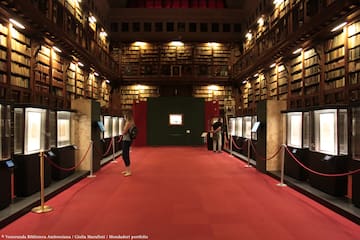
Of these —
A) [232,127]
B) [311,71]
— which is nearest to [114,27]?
[232,127]

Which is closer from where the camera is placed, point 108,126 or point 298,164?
point 298,164

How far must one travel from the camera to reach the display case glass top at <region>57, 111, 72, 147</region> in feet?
20.9

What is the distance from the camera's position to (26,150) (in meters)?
4.69

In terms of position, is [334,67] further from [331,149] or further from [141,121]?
[141,121]

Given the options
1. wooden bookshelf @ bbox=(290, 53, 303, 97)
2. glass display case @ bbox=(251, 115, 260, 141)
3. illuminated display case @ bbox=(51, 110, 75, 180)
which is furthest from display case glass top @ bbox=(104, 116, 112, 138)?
wooden bookshelf @ bbox=(290, 53, 303, 97)

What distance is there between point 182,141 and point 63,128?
9.78 m

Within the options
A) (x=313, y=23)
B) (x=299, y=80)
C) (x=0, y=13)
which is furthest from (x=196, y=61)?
(x=0, y=13)

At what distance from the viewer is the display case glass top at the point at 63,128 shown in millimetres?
6359

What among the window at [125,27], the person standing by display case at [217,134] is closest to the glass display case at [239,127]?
the person standing by display case at [217,134]

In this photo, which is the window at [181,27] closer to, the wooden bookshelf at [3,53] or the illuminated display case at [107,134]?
the illuminated display case at [107,134]

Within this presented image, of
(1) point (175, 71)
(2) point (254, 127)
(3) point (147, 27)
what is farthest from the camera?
(3) point (147, 27)

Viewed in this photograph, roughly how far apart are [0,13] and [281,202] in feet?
23.7

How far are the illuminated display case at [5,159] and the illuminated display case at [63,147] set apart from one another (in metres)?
1.52

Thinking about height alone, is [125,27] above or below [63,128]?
above
